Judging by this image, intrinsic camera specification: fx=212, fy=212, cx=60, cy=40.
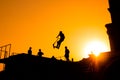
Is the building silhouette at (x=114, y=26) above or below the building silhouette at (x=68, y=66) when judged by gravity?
above

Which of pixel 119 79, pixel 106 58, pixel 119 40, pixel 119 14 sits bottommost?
pixel 119 79

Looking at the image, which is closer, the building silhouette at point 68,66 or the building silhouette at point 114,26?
the building silhouette at point 68,66

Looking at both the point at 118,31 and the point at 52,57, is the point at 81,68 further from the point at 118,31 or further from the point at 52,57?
the point at 118,31

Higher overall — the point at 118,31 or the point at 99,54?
the point at 118,31

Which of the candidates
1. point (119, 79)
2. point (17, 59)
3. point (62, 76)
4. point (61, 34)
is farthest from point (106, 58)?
point (17, 59)

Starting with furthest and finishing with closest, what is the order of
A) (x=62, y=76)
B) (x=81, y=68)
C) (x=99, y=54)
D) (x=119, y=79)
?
(x=62, y=76), (x=81, y=68), (x=99, y=54), (x=119, y=79)

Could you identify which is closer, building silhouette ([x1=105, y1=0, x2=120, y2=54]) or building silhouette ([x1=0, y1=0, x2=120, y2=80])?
building silhouette ([x1=0, y1=0, x2=120, y2=80])

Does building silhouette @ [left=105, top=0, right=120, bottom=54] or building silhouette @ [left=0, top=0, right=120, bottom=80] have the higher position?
building silhouette @ [left=105, top=0, right=120, bottom=54]

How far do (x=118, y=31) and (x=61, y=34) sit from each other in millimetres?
8093

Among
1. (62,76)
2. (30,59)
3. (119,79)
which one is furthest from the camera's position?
(30,59)

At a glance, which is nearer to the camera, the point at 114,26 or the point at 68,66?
the point at 68,66

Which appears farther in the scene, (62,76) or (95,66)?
(62,76)

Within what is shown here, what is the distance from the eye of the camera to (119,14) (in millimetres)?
27859

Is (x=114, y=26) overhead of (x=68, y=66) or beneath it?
overhead
